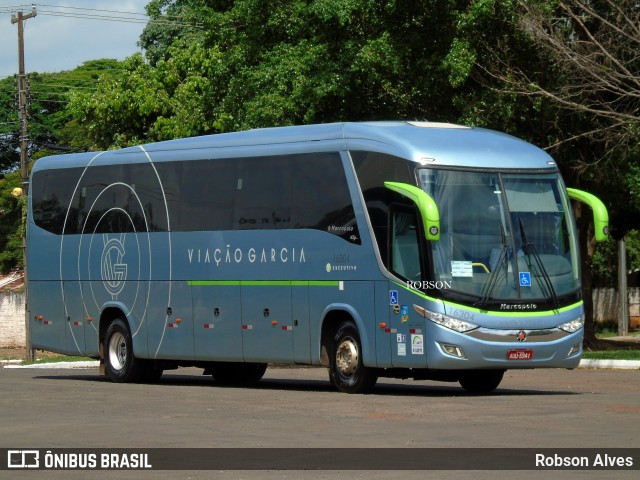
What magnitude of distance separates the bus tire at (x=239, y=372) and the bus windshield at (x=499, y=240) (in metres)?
6.72

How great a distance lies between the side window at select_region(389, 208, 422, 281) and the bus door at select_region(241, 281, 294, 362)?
249 cm

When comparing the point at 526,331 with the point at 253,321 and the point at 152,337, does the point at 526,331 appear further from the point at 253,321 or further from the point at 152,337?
the point at 152,337

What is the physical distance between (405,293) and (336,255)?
1.54 m

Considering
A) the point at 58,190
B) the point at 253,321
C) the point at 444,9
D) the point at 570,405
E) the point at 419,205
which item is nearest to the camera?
the point at 570,405

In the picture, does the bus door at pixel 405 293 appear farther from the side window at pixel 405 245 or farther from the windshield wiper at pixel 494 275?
the windshield wiper at pixel 494 275

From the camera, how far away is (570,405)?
60.2ft

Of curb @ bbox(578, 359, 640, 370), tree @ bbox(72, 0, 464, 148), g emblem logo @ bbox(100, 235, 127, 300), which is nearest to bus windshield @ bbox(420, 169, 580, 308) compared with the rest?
g emblem logo @ bbox(100, 235, 127, 300)

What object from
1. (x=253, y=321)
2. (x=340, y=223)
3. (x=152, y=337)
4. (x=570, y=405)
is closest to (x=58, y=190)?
(x=152, y=337)

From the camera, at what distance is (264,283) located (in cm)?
2286

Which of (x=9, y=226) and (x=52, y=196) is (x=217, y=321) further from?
(x=9, y=226)

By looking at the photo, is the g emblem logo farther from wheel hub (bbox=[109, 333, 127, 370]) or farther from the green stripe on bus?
the green stripe on bus

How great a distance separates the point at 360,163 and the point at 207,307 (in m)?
4.48

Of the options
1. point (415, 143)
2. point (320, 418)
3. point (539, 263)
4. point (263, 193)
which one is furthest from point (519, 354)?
point (263, 193)

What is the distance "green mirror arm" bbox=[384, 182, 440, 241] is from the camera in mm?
19250
